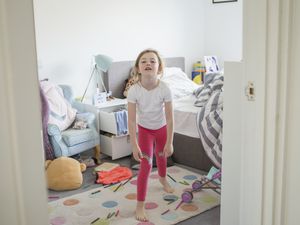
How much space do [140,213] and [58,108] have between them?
149cm

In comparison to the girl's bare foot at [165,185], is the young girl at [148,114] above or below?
above

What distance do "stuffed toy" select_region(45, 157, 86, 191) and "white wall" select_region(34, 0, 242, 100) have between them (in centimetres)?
112

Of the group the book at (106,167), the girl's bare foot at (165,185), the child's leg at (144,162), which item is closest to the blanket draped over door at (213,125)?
the girl's bare foot at (165,185)

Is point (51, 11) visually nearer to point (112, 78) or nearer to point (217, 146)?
point (112, 78)

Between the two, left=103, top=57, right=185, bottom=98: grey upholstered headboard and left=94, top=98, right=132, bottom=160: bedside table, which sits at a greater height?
left=103, top=57, right=185, bottom=98: grey upholstered headboard

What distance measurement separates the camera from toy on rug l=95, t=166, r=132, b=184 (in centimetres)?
330

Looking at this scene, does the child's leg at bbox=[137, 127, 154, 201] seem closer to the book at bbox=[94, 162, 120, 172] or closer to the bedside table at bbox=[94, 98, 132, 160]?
the book at bbox=[94, 162, 120, 172]

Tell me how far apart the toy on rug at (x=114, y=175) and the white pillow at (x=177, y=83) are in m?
1.19

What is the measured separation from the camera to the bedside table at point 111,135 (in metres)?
3.81
